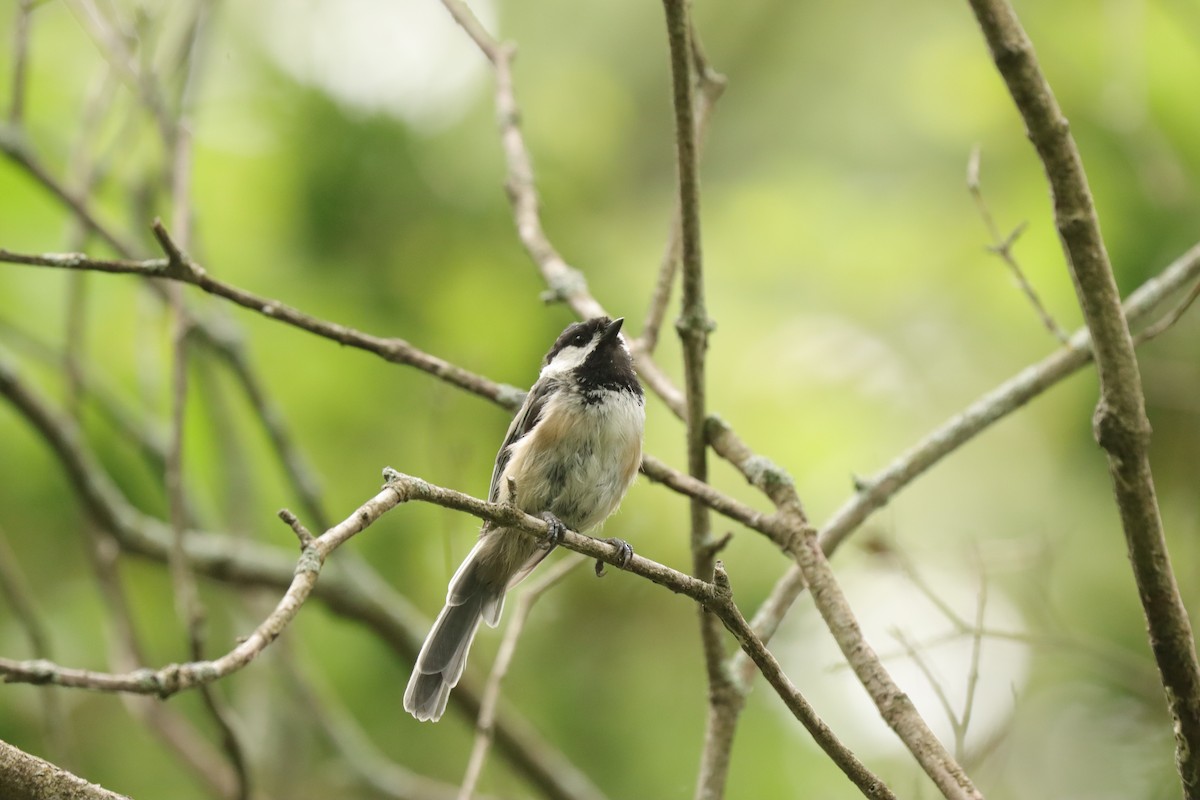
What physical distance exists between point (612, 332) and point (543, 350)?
1.40m

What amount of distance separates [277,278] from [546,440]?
2033mm

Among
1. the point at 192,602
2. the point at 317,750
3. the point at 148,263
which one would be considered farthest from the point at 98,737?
the point at 148,263

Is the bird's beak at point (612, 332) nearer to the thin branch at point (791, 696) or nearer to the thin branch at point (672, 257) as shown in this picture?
the thin branch at point (672, 257)

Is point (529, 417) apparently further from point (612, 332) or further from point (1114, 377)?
point (1114, 377)

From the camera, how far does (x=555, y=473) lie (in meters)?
3.68

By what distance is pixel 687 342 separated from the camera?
297cm

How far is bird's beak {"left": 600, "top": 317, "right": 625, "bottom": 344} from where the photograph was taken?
3.73 m

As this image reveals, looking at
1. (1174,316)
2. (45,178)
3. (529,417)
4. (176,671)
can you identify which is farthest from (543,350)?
(176,671)

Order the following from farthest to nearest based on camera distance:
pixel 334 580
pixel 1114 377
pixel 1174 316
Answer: pixel 334 580
pixel 1174 316
pixel 1114 377

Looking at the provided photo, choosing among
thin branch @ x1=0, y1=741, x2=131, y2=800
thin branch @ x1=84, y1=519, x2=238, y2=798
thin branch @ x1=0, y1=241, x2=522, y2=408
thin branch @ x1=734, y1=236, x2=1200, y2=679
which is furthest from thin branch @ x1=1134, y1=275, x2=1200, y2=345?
thin branch @ x1=84, y1=519, x2=238, y2=798

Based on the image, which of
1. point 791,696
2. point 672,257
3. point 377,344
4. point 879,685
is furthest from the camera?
point 672,257

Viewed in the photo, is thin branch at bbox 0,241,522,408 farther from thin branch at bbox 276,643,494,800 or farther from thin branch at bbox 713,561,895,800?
thin branch at bbox 276,643,494,800

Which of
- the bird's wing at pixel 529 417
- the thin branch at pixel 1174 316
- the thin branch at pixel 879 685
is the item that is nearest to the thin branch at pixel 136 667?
the bird's wing at pixel 529 417

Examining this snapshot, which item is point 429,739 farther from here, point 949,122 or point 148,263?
point 949,122
